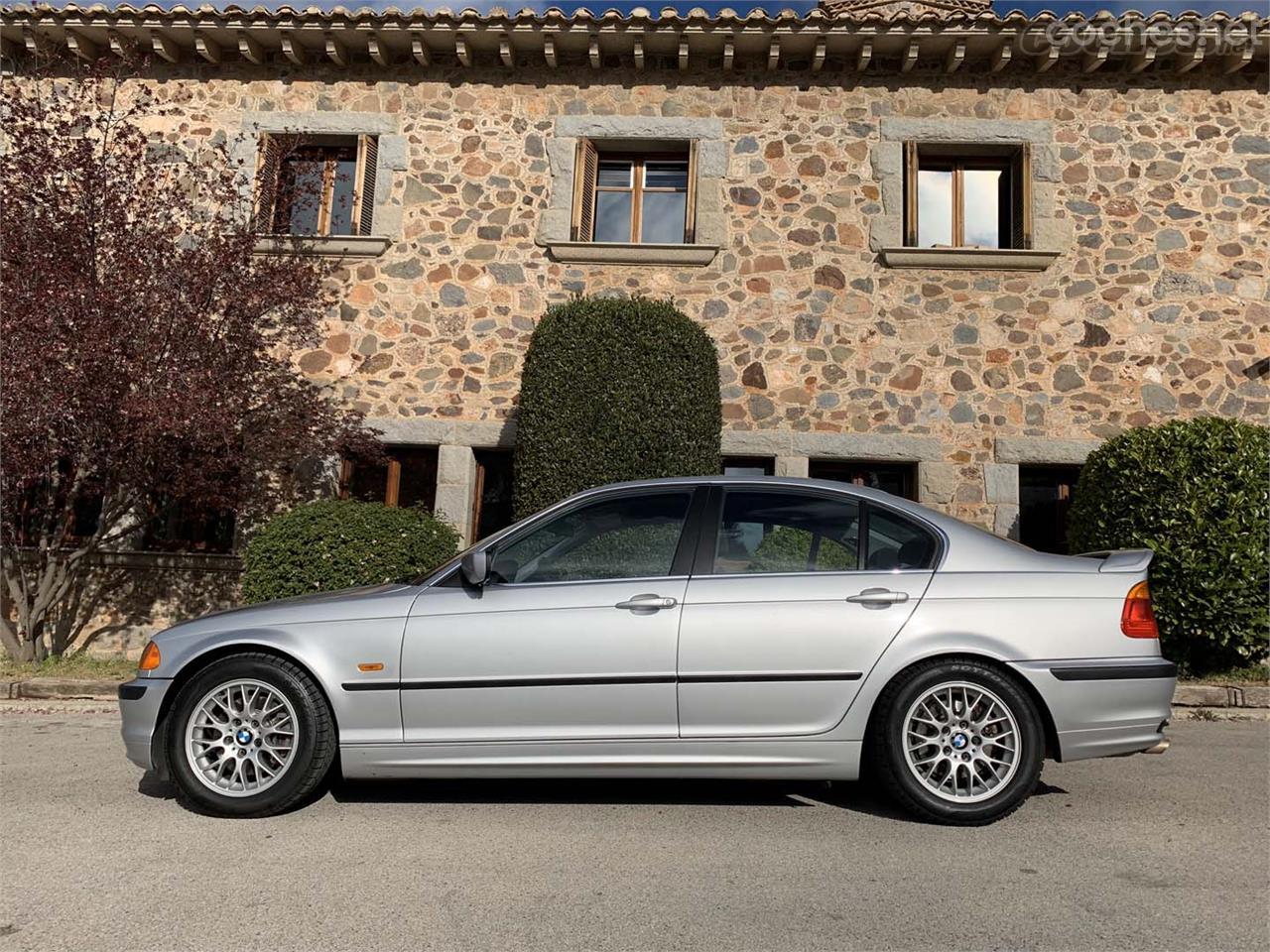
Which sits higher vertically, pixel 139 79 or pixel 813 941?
pixel 139 79

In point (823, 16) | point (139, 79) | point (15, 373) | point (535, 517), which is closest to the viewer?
point (535, 517)

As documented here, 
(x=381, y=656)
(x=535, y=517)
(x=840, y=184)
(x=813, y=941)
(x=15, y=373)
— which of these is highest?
(x=840, y=184)

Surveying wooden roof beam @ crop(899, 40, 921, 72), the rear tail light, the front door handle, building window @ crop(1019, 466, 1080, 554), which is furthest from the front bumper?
wooden roof beam @ crop(899, 40, 921, 72)

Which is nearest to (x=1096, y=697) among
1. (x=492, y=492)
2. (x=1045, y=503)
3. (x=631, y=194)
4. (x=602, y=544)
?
(x=602, y=544)

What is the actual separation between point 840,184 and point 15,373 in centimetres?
766

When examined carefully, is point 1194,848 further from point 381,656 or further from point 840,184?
point 840,184

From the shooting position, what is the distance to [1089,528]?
747 cm

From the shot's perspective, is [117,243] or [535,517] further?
[117,243]

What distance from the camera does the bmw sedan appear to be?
143 inches

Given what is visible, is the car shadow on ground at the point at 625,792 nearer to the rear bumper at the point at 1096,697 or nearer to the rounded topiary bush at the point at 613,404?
the rear bumper at the point at 1096,697

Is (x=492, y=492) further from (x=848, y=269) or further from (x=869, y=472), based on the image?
(x=848, y=269)

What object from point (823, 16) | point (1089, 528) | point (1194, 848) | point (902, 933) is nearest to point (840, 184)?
point (823, 16)

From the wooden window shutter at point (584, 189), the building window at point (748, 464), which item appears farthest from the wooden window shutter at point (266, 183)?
the building window at point (748, 464)

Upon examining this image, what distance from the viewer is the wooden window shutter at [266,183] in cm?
871
